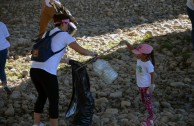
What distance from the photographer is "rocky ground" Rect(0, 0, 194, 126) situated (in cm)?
576

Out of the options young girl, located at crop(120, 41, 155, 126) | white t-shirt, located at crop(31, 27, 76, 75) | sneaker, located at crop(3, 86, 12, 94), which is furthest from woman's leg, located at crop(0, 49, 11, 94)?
young girl, located at crop(120, 41, 155, 126)

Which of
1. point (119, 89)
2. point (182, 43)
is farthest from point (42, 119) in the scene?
point (182, 43)

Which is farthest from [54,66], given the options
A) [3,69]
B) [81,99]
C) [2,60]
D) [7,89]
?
[7,89]

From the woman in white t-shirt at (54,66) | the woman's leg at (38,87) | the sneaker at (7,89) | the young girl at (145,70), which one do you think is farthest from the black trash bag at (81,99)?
the sneaker at (7,89)

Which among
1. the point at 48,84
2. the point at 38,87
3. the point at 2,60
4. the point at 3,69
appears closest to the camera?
the point at 48,84

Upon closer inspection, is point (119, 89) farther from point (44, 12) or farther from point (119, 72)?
point (44, 12)

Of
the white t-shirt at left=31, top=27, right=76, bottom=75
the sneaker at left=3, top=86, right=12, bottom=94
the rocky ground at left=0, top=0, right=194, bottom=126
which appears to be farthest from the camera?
the sneaker at left=3, top=86, right=12, bottom=94

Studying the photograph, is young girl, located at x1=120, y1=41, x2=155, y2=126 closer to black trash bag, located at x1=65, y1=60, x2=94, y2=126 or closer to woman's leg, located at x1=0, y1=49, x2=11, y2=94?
black trash bag, located at x1=65, y1=60, x2=94, y2=126

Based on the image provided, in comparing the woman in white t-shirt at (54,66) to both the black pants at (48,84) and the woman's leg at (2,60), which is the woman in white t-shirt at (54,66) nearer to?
the black pants at (48,84)

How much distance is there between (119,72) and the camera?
7.32 metres

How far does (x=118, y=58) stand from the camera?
798cm

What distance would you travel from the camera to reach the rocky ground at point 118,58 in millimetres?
5758

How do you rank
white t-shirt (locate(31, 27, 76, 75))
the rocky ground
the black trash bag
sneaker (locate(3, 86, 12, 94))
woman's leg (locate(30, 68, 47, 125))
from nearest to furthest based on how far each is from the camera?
white t-shirt (locate(31, 27, 76, 75)) < woman's leg (locate(30, 68, 47, 125)) < the black trash bag < the rocky ground < sneaker (locate(3, 86, 12, 94))

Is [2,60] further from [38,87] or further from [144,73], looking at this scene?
[144,73]
